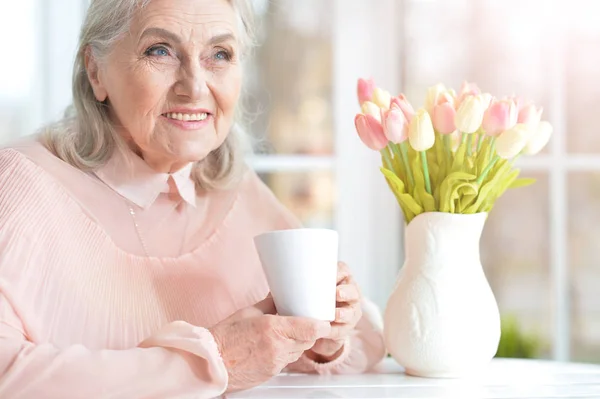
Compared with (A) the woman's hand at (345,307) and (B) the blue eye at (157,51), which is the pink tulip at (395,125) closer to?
(A) the woman's hand at (345,307)

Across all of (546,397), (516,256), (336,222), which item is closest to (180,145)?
(546,397)

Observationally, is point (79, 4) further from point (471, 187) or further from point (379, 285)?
point (471, 187)

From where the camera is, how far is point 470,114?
1396 millimetres

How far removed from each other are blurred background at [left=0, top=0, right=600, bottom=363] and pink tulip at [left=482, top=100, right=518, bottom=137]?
5.34 ft

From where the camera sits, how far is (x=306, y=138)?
3.12 m

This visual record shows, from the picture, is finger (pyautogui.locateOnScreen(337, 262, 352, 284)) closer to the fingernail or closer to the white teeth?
the fingernail

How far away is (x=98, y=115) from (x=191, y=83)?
0.24 m

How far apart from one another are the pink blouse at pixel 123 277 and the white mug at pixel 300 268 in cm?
13

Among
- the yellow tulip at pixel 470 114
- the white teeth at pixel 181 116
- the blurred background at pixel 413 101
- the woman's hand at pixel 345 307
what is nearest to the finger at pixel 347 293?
the woman's hand at pixel 345 307

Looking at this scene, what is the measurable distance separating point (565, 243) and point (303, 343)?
6.60ft

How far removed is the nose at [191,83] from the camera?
155cm

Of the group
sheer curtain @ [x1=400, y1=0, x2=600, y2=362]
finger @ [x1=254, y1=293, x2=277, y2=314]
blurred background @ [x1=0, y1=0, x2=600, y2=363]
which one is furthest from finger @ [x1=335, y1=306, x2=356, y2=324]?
sheer curtain @ [x1=400, y1=0, x2=600, y2=362]

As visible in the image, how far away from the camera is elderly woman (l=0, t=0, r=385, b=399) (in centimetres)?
126

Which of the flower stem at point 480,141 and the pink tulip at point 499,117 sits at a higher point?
the pink tulip at point 499,117
